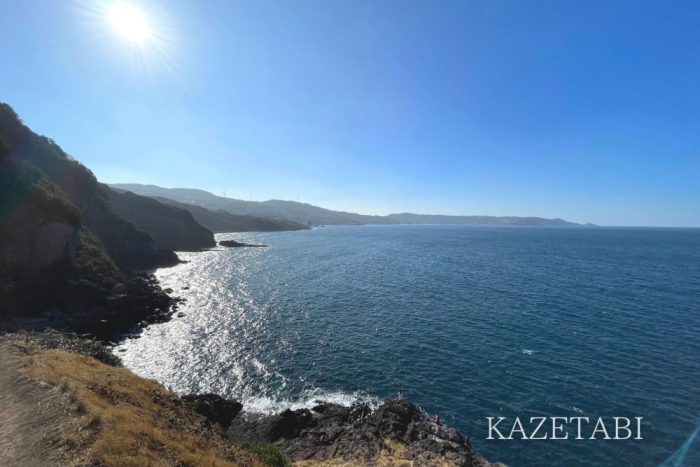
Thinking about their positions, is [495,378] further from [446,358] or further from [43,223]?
[43,223]

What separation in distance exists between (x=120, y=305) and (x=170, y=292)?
1480 centimetres

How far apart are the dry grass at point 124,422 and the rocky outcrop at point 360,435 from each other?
21.9ft

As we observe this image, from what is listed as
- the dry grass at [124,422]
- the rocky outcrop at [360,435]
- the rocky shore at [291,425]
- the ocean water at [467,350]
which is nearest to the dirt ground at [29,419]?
the dry grass at [124,422]

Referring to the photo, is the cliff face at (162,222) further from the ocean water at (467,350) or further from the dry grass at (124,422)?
the dry grass at (124,422)

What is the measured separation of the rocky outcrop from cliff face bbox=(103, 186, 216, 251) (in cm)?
13468

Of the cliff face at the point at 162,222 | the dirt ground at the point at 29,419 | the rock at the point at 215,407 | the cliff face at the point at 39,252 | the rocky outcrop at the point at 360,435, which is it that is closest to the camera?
the dirt ground at the point at 29,419

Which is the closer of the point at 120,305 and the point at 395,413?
the point at 395,413

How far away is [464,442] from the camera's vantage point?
26.1 meters

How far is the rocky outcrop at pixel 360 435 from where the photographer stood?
79.3ft

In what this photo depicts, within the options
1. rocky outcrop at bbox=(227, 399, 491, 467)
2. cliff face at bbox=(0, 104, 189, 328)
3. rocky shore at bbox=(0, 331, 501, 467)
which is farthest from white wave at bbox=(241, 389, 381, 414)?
cliff face at bbox=(0, 104, 189, 328)

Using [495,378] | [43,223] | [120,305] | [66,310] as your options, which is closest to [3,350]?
[66,310]

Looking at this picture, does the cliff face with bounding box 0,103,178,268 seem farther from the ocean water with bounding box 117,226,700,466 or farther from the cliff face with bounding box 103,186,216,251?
the cliff face with bounding box 103,186,216,251

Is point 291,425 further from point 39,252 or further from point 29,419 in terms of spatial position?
point 39,252

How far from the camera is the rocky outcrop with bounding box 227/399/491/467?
79.3ft
